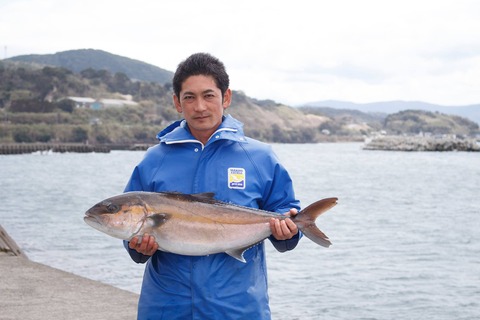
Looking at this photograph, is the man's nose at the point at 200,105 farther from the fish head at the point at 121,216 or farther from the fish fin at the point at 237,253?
the fish fin at the point at 237,253

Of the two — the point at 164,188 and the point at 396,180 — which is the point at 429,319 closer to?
the point at 164,188

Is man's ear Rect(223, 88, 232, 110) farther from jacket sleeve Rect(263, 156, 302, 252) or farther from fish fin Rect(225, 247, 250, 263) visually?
fish fin Rect(225, 247, 250, 263)

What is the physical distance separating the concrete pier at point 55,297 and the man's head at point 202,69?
4.09 m

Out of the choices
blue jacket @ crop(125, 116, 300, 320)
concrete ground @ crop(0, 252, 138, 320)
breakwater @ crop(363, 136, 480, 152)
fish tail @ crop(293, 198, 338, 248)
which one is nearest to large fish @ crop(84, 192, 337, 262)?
fish tail @ crop(293, 198, 338, 248)

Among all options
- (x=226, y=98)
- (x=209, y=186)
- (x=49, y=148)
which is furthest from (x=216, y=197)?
(x=49, y=148)

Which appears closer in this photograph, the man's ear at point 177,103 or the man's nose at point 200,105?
the man's nose at point 200,105

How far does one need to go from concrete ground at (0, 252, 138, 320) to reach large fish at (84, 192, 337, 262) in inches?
158

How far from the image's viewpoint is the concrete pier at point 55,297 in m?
7.57

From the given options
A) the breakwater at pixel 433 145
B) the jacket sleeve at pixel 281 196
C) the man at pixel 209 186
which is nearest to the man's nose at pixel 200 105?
the man at pixel 209 186

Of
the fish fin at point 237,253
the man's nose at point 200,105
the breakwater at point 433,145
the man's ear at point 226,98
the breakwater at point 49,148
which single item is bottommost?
the breakwater at point 49,148

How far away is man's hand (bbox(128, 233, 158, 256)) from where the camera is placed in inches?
137

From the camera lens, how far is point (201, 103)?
147 inches

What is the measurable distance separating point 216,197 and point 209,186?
0.07 m

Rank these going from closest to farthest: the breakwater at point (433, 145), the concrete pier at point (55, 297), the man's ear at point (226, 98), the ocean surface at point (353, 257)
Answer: the man's ear at point (226, 98) → the concrete pier at point (55, 297) → the ocean surface at point (353, 257) → the breakwater at point (433, 145)
